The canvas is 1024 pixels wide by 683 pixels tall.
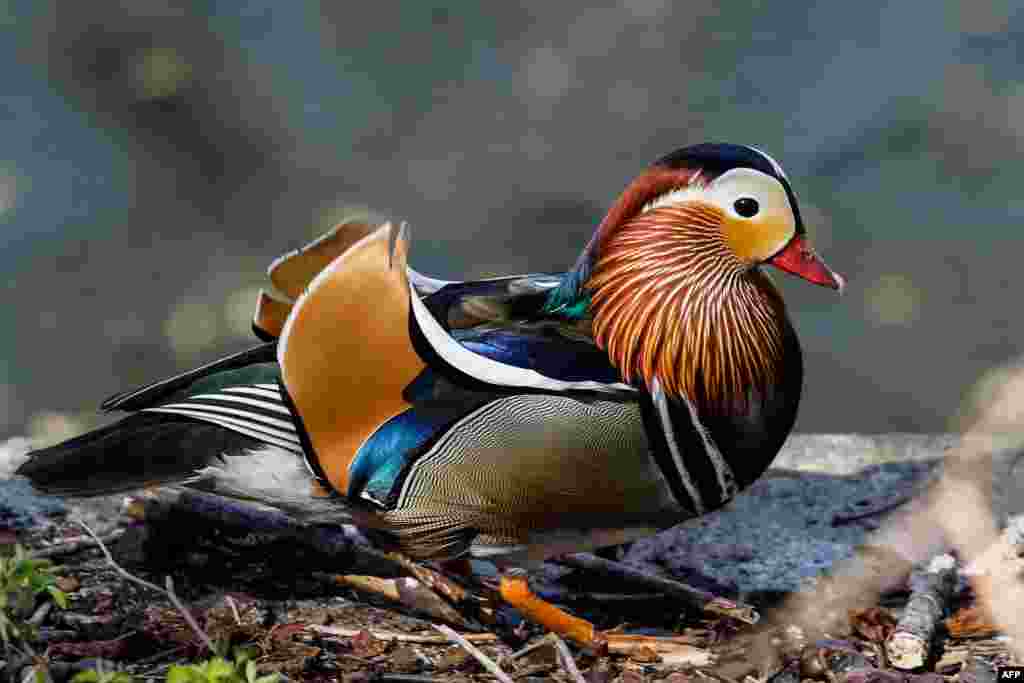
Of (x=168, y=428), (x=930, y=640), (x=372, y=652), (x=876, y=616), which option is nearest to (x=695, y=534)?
(x=876, y=616)

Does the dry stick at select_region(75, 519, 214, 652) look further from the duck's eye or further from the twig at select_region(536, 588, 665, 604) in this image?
the duck's eye

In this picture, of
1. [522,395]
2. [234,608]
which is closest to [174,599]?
[234,608]

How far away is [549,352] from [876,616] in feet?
2.43

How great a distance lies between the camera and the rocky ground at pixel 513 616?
2.04m

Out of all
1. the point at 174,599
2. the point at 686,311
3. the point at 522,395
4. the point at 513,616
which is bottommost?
the point at 513,616

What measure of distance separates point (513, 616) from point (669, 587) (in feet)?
0.90

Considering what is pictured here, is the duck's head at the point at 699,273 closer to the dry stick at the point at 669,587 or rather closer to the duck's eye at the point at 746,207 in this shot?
the duck's eye at the point at 746,207

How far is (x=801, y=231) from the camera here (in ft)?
6.64

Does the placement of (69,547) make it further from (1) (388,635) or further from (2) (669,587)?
(2) (669,587)

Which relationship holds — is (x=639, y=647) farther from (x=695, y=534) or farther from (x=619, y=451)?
(x=695, y=534)

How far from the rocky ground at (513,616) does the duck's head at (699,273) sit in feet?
1.45

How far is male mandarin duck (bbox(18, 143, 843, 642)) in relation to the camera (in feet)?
6.31

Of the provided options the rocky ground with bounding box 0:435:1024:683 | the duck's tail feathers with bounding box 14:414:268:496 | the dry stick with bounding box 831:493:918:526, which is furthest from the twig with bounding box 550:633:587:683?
the dry stick with bounding box 831:493:918:526

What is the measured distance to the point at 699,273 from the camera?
6.83ft
